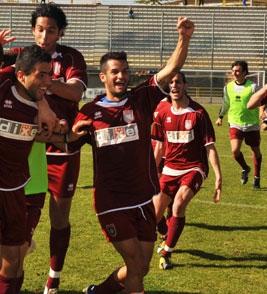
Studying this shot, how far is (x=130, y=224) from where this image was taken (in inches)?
173

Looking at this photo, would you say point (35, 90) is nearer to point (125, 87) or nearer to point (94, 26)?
point (125, 87)

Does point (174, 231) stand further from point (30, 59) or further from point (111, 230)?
point (30, 59)

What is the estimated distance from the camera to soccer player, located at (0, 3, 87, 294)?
4.72 meters

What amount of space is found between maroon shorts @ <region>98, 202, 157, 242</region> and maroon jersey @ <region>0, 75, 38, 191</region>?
0.74m

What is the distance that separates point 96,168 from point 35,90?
845 millimetres

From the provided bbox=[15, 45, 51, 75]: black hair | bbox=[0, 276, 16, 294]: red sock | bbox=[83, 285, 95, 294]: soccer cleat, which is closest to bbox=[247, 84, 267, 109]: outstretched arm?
bbox=[83, 285, 95, 294]: soccer cleat

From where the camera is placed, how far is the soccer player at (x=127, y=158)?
14.3 feet

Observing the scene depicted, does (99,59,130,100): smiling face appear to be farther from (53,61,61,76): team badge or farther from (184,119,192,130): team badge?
(184,119,192,130): team badge

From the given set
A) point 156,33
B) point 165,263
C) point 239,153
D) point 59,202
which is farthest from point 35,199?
point 156,33

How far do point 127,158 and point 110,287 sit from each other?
1262mm

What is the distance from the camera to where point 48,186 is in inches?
208

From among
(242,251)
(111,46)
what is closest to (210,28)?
(111,46)

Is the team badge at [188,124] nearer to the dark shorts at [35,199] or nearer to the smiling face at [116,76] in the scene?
the smiling face at [116,76]

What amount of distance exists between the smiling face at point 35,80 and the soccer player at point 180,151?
2499mm
